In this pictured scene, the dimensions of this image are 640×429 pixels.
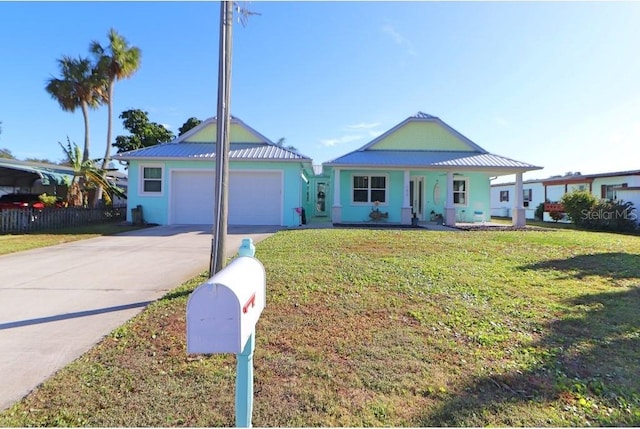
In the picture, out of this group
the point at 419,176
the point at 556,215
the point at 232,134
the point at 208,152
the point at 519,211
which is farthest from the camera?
the point at 556,215

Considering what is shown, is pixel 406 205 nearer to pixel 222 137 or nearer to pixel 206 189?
pixel 206 189

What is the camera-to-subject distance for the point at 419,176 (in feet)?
63.4

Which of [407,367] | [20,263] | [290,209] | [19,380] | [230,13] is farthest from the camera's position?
[290,209]

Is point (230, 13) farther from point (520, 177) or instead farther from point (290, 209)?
point (520, 177)

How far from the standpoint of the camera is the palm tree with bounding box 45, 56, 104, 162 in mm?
22594

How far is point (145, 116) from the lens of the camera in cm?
3569

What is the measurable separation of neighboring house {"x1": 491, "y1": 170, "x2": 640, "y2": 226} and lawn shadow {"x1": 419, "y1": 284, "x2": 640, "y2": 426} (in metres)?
20.1

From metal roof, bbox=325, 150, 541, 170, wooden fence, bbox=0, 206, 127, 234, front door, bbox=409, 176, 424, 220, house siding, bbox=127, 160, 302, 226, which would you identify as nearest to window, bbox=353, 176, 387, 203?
metal roof, bbox=325, 150, 541, 170

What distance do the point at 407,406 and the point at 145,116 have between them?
3895cm

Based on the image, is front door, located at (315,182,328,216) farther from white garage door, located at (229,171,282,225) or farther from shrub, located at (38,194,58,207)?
shrub, located at (38,194,58,207)

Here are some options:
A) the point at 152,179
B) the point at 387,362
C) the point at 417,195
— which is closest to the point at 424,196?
the point at 417,195

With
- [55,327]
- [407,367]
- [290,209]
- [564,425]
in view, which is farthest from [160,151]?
[564,425]

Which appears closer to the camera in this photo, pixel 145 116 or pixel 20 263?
pixel 20 263

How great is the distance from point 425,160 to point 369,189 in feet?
10.0
